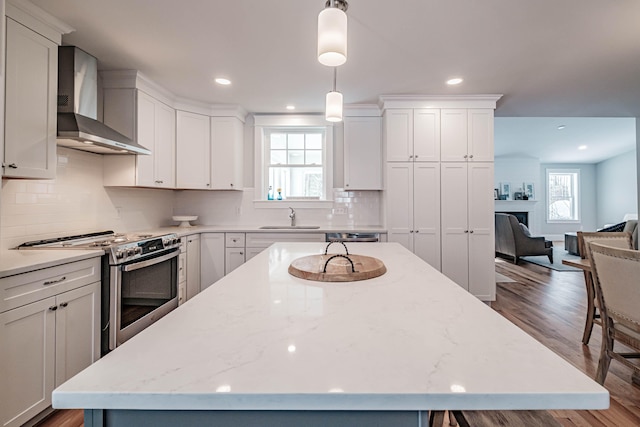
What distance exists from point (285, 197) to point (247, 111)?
1.28m

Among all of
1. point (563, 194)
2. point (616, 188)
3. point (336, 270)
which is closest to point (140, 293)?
point (336, 270)

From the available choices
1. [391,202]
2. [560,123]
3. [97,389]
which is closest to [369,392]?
[97,389]

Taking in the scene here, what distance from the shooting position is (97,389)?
55 centimetres

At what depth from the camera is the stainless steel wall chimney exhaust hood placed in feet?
7.27

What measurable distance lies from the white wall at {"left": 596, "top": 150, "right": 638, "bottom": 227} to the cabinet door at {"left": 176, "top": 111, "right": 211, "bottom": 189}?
34.1ft

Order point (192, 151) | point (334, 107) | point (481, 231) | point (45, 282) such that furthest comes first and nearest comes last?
point (192, 151) < point (481, 231) < point (334, 107) < point (45, 282)

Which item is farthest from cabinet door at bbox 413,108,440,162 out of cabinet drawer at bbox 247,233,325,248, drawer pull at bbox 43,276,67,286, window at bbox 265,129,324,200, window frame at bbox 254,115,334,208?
drawer pull at bbox 43,276,67,286

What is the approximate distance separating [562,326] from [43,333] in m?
4.12

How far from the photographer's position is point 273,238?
12.0 feet

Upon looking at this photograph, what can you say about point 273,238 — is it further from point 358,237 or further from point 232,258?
Result: point 358,237

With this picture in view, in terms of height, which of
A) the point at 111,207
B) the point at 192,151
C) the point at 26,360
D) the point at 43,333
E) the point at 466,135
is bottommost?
the point at 26,360

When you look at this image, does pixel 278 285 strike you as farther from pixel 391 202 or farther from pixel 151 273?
pixel 391 202

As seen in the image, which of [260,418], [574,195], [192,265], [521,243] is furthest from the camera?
[574,195]

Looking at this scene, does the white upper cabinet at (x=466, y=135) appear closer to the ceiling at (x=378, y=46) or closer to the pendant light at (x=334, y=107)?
the ceiling at (x=378, y=46)
